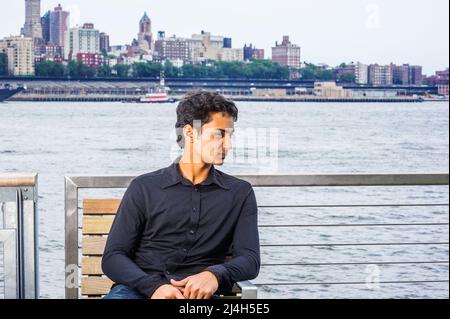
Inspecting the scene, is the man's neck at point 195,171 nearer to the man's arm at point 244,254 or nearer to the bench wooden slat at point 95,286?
the man's arm at point 244,254

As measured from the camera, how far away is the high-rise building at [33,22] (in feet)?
44.2

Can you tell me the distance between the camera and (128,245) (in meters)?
1.78

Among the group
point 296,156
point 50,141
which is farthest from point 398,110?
point 50,141

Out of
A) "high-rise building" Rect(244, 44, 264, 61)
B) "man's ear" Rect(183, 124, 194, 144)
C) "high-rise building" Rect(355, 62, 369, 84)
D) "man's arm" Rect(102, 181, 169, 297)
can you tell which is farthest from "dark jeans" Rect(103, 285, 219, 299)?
"high-rise building" Rect(355, 62, 369, 84)

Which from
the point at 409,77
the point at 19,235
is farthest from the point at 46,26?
the point at 19,235

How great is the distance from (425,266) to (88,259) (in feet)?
41.3

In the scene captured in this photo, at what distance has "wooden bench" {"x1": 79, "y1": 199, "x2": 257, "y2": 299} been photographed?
2.11 meters

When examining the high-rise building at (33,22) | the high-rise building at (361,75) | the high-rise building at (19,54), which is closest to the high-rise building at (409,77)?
the high-rise building at (361,75)

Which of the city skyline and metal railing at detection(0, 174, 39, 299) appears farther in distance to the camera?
the city skyline

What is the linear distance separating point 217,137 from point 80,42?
15.8 metres

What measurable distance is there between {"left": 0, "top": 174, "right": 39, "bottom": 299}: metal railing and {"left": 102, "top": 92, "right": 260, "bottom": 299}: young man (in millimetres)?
447

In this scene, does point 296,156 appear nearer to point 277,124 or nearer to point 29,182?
point 277,124

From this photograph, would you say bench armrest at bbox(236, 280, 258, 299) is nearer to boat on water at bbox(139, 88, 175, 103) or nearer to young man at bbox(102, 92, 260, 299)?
young man at bbox(102, 92, 260, 299)

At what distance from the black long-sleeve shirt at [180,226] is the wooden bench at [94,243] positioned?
1.07ft
